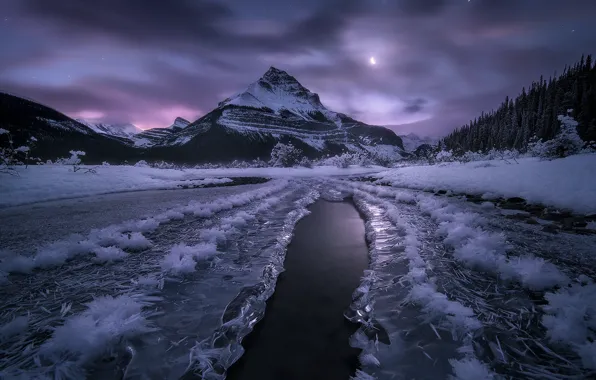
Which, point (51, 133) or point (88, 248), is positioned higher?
point (51, 133)

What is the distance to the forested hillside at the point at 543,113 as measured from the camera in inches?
1818

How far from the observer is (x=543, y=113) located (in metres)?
55.5

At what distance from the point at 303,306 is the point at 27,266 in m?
5.11

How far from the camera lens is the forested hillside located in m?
46.2

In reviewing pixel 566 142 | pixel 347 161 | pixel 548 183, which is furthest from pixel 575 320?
pixel 347 161

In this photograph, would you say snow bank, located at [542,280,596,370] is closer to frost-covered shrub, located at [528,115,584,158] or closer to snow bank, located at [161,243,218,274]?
snow bank, located at [161,243,218,274]

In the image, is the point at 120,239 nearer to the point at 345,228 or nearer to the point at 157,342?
the point at 157,342

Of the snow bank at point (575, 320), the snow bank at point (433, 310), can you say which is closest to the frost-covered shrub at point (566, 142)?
the snow bank at point (575, 320)

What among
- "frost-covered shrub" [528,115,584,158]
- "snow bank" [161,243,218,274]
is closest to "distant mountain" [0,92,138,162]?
"snow bank" [161,243,218,274]

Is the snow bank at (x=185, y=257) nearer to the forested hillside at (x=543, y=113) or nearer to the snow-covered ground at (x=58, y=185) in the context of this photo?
the snow-covered ground at (x=58, y=185)

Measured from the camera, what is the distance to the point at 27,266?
430 centimetres

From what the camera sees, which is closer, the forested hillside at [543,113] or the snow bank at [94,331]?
the snow bank at [94,331]

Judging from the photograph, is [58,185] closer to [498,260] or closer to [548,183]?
[498,260]

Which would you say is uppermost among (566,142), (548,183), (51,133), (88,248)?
(51,133)
